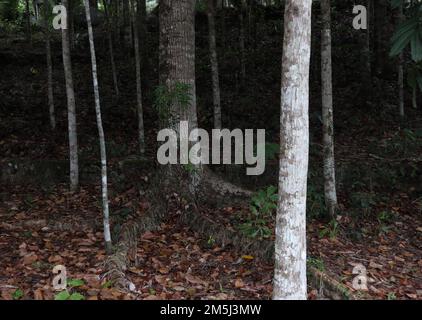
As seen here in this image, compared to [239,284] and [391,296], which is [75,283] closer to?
[239,284]

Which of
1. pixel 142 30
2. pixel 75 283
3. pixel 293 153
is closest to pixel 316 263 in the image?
pixel 293 153

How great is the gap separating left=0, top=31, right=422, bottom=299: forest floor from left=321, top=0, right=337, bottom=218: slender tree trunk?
27 cm

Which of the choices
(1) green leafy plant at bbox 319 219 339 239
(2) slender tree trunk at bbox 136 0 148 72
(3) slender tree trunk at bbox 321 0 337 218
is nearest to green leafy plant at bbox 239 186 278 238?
(1) green leafy plant at bbox 319 219 339 239

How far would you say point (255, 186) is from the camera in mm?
8062

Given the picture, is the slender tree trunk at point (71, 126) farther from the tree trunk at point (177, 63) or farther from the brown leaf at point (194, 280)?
the brown leaf at point (194, 280)

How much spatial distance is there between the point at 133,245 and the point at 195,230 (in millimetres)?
909

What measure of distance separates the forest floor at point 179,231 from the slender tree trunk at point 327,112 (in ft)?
0.89

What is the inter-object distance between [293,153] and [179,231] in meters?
2.63

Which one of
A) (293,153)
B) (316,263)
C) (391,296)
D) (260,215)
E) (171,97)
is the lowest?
(391,296)

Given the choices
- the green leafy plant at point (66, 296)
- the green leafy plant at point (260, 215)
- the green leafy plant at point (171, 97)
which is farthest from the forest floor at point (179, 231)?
the green leafy plant at point (171, 97)

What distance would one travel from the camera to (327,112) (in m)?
6.85

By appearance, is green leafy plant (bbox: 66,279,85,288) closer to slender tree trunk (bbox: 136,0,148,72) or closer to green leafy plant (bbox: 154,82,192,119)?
green leafy plant (bbox: 154,82,192,119)

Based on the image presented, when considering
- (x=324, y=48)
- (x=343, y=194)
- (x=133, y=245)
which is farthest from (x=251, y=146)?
(x=133, y=245)
